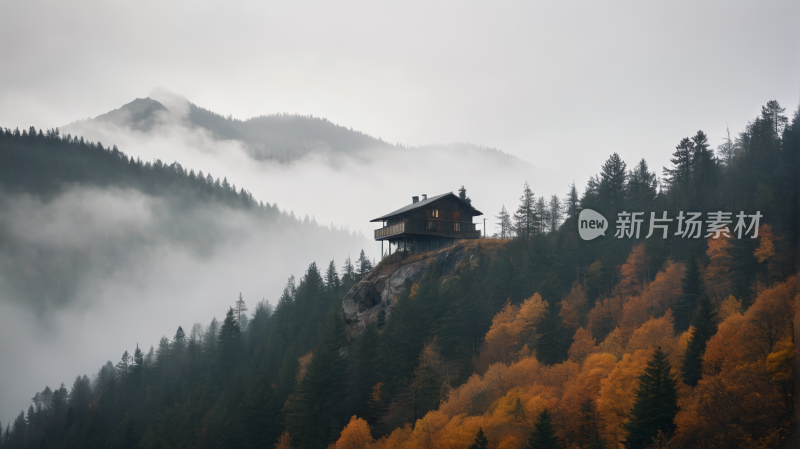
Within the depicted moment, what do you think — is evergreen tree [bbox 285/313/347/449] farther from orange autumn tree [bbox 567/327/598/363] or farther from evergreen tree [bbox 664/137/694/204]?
evergreen tree [bbox 664/137/694/204]

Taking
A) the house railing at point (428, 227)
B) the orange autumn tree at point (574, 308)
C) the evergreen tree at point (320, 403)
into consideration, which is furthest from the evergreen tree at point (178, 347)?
the orange autumn tree at point (574, 308)

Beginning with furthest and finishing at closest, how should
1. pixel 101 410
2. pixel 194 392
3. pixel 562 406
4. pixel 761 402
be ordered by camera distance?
pixel 101 410 → pixel 194 392 → pixel 562 406 → pixel 761 402

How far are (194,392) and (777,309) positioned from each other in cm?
10094

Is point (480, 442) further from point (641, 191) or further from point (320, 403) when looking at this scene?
point (641, 191)

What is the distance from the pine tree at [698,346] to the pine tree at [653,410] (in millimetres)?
4339

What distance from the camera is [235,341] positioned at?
98.4 meters

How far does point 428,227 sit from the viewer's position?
72062mm

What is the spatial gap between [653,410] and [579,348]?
64.4 feet

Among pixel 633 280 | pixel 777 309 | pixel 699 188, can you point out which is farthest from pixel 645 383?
pixel 699 188

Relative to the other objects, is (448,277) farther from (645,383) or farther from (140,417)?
(140,417)

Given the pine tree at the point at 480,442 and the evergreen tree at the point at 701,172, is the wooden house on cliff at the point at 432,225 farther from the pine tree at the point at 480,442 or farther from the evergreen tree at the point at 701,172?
the pine tree at the point at 480,442

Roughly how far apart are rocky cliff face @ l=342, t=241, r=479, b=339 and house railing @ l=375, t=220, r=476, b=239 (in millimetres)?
4316

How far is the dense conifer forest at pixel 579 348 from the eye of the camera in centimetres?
3356

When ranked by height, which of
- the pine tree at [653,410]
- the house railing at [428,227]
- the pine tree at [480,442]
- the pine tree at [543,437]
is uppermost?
the house railing at [428,227]
